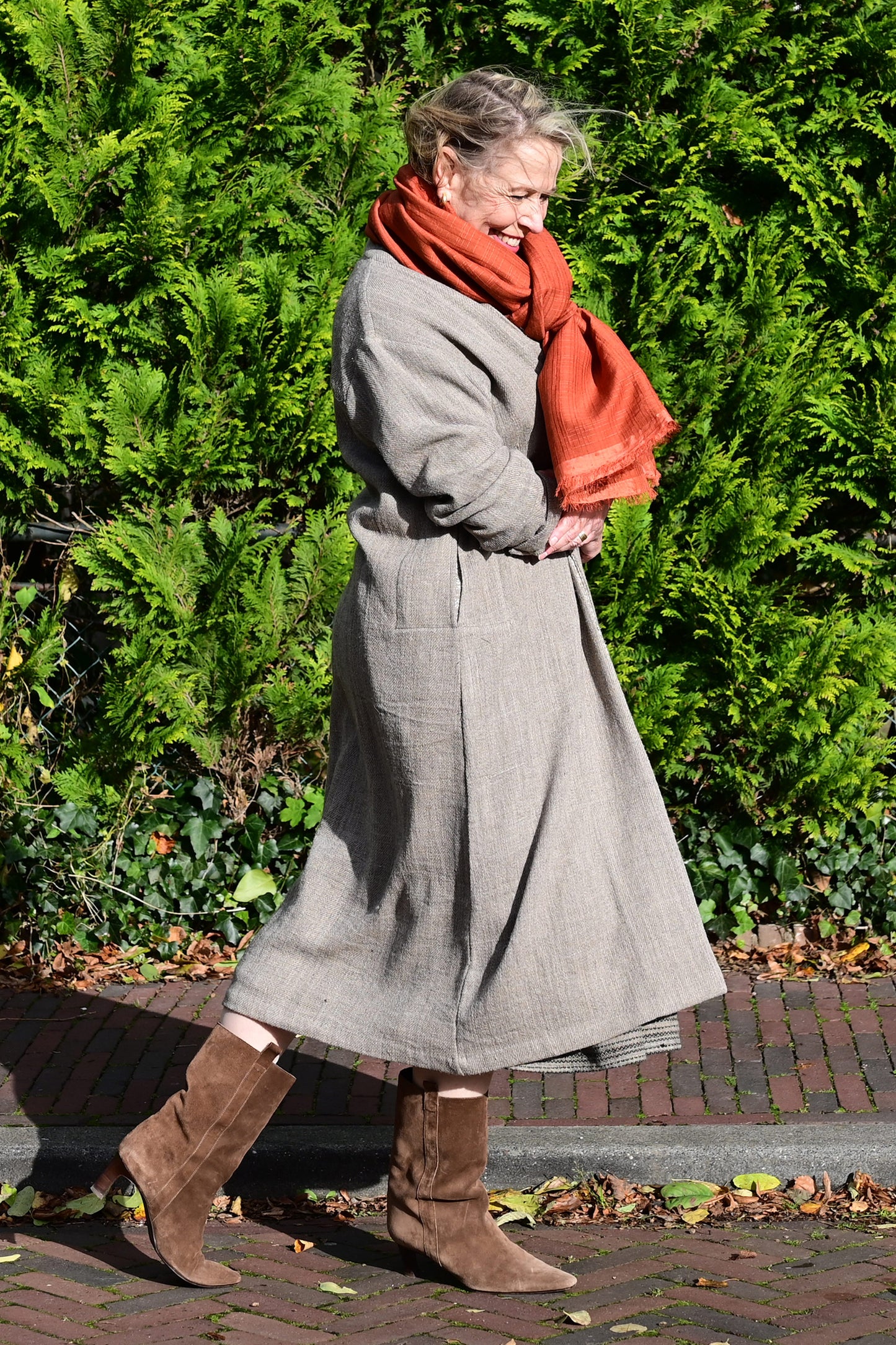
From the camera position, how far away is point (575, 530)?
281 centimetres

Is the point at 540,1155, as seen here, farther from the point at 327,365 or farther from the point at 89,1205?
the point at 327,365

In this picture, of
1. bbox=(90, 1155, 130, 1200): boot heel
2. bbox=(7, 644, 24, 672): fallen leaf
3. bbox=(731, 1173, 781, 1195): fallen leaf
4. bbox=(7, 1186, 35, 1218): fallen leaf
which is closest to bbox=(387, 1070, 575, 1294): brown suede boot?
bbox=(90, 1155, 130, 1200): boot heel

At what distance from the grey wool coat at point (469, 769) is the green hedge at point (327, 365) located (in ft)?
6.67

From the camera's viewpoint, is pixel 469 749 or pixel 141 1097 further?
pixel 141 1097

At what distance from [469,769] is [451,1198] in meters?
0.83

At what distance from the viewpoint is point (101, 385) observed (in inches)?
189

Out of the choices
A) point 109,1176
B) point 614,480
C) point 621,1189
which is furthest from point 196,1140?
point 614,480

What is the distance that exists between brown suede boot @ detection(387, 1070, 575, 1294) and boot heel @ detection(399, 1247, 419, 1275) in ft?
0.15

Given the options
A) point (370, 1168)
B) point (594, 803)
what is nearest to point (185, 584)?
point (370, 1168)

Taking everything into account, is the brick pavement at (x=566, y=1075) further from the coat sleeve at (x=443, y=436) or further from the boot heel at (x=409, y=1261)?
the coat sleeve at (x=443, y=436)

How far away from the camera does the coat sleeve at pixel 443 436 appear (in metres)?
2.63

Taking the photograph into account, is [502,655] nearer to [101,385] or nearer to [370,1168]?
[370,1168]

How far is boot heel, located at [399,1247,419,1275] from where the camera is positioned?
9.65 feet

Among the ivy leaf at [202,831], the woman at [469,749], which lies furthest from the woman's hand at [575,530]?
the ivy leaf at [202,831]
